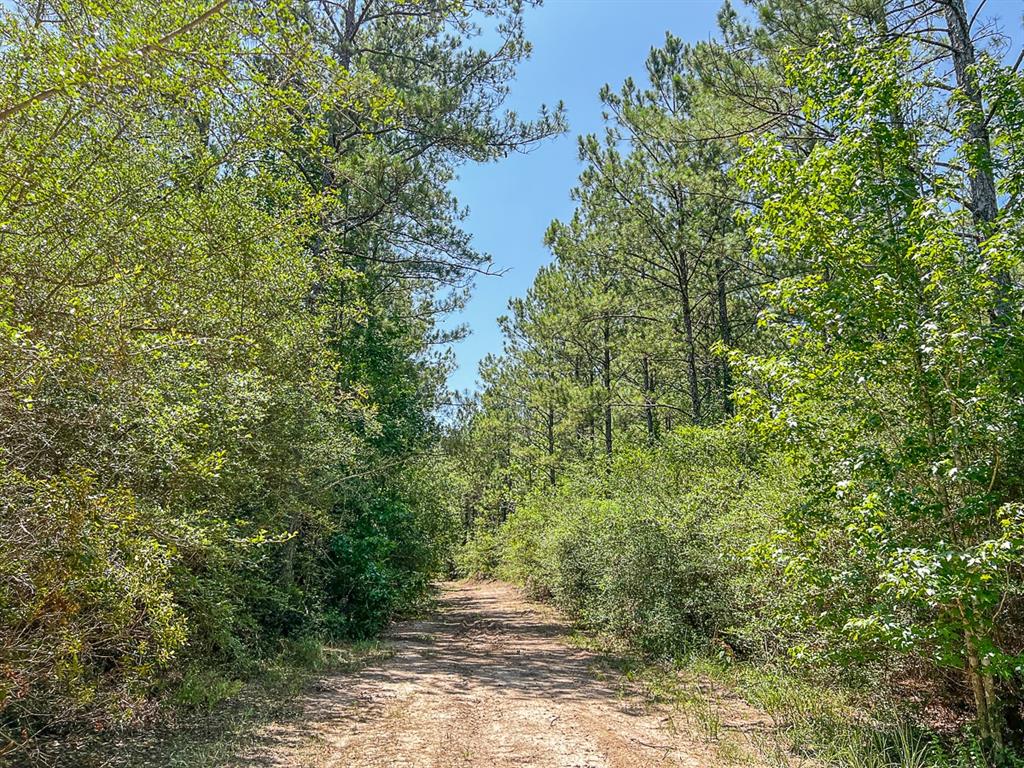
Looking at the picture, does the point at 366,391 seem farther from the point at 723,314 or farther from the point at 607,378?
the point at 607,378

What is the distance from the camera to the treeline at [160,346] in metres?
3.25

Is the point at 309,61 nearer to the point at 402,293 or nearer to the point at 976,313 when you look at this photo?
the point at 976,313

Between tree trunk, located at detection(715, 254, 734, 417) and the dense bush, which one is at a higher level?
tree trunk, located at detection(715, 254, 734, 417)

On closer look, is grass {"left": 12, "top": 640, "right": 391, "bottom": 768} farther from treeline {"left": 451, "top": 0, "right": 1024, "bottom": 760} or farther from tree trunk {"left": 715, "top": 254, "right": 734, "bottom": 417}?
tree trunk {"left": 715, "top": 254, "right": 734, "bottom": 417}

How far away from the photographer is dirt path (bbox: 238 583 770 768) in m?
4.87

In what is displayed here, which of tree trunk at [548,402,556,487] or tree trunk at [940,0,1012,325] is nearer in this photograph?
tree trunk at [940,0,1012,325]

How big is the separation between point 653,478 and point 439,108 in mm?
7952

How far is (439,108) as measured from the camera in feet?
34.1

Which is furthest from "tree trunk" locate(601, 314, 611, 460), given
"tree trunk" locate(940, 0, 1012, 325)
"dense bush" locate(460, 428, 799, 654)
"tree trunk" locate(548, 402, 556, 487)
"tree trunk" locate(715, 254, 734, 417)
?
"tree trunk" locate(940, 0, 1012, 325)

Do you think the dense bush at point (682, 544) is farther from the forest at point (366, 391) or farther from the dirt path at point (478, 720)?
the dirt path at point (478, 720)

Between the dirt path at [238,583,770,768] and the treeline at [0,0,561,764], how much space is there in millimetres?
1499

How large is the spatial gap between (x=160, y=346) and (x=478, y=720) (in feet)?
15.9

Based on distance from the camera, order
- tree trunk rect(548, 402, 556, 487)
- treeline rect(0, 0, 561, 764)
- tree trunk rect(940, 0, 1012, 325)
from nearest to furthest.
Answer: treeline rect(0, 0, 561, 764), tree trunk rect(940, 0, 1012, 325), tree trunk rect(548, 402, 556, 487)

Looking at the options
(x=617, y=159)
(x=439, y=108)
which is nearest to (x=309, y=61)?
(x=439, y=108)
